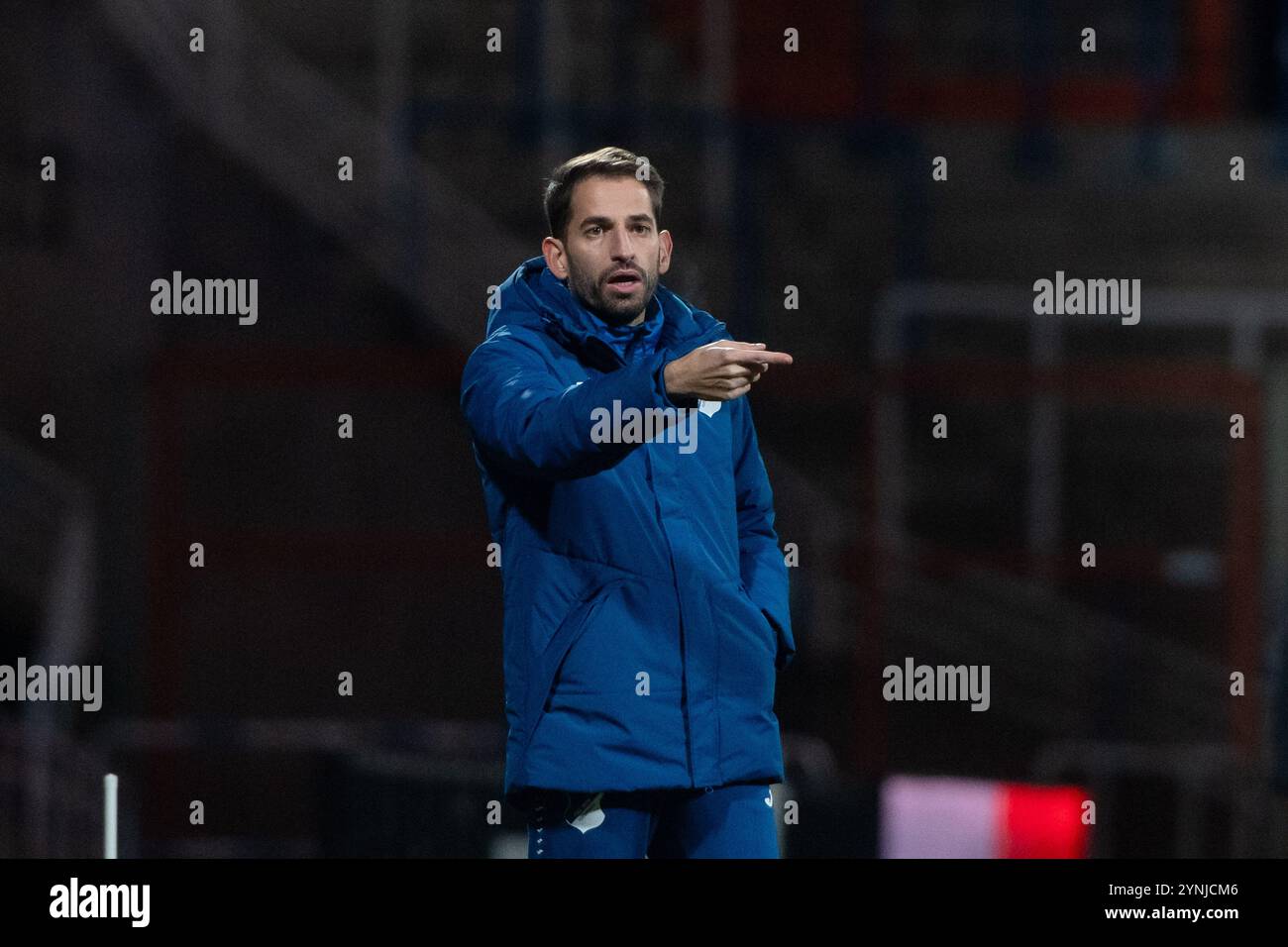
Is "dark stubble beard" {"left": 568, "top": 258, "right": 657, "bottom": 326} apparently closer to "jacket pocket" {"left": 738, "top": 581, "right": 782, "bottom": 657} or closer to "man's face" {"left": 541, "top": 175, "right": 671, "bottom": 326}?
"man's face" {"left": 541, "top": 175, "right": 671, "bottom": 326}

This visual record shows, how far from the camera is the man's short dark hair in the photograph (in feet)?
12.0

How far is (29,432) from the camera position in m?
9.91

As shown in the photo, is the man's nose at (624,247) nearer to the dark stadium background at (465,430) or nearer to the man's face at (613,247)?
the man's face at (613,247)

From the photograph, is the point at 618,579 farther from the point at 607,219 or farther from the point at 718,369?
the point at 607,219

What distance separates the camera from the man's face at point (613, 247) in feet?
11.9

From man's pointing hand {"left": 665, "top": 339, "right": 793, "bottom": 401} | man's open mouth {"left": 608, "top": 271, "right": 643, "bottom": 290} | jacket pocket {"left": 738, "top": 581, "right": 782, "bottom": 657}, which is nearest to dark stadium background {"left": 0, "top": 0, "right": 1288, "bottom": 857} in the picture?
jacket pocket {"left": 738, "top": 581, "right": 782, "bottom": 657}

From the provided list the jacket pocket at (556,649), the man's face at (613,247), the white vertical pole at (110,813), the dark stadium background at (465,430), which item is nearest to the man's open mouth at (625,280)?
the man's face at (613,247)

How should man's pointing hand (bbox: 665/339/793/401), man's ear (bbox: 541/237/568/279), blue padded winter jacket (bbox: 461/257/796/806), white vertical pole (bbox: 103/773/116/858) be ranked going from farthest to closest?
white vertical pole (bbox: 103/773/116/858) < man's ear (bbox: 541/237/568/279) < blue padded winter jacket (bbox: 461/257/796/806) < man's pointing hand (bbox: 665/339/793/401)

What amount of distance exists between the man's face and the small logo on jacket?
33.9 inches

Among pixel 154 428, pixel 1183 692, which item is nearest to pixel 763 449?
pixel 1183 692

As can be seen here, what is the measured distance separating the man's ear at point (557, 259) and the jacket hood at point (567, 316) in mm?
22

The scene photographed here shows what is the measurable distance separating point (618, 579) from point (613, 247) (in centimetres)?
A: 60

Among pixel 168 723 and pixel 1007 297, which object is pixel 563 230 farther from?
pixel 1007 297

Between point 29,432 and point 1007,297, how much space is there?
17.4 ft
